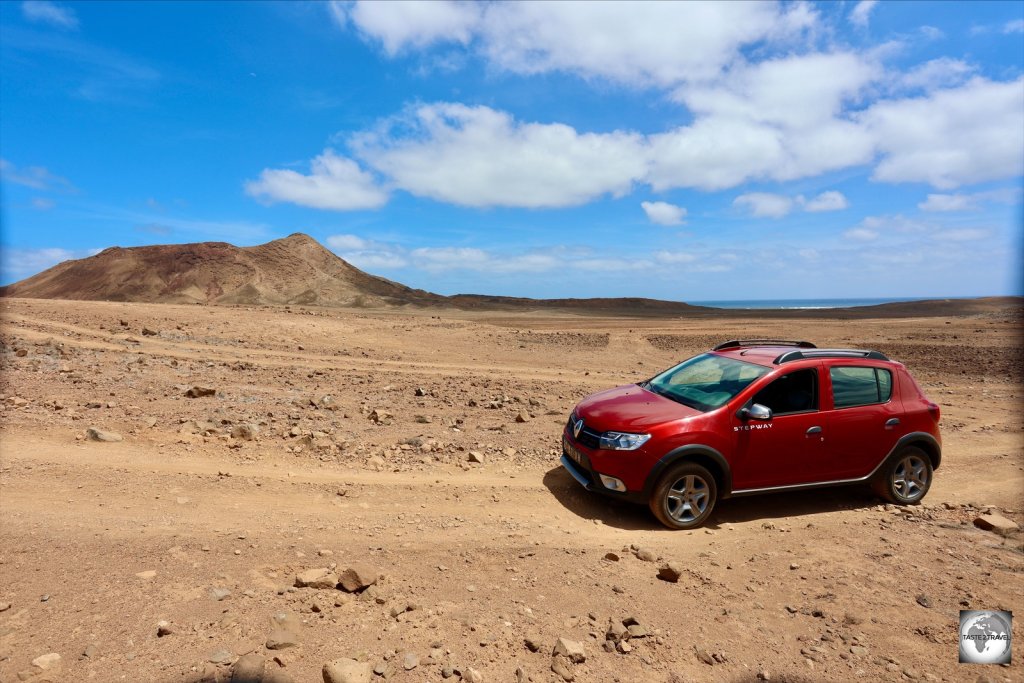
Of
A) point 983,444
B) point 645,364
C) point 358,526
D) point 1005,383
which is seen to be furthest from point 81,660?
point 1005,383

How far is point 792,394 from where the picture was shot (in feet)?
18.3

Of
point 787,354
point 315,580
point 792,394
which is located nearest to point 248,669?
point 315,580

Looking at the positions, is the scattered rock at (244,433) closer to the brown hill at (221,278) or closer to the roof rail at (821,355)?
the roof rail at (821,355)

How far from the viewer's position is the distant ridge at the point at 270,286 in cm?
4931

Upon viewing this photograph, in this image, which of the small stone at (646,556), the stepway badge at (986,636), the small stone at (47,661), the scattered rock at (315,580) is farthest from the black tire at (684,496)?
the small stone at (47,661)

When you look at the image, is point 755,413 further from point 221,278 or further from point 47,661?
point 221,278

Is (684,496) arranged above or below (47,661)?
above

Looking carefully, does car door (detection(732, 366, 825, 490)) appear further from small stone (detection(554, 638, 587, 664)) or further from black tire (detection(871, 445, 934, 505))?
small stone (detection(554, 638, 587, 664))

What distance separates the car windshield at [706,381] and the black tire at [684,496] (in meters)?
0.67

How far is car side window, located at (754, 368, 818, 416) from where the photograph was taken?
5.50 meters

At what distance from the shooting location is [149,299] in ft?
159

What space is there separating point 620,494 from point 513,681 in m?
2.40

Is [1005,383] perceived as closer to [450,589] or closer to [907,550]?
[907,550]

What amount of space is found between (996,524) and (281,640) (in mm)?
6542
